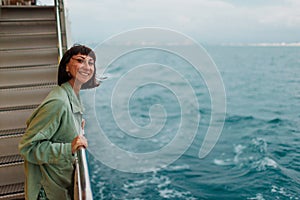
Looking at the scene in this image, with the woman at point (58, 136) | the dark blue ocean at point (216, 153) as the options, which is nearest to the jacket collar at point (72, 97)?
the woman at point (58, 136)

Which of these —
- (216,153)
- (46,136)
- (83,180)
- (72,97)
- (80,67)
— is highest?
(80,67)

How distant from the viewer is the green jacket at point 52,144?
3.07 ft

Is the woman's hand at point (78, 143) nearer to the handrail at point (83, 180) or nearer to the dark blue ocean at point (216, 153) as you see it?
the handrail at point (83, 180)

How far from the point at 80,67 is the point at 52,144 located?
0.94 ft

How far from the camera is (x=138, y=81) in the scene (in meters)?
14.4

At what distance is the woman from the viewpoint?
937 millimetres

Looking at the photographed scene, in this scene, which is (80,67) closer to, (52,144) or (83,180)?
(52,144)

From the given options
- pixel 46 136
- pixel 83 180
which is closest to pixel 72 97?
pixel 46 136

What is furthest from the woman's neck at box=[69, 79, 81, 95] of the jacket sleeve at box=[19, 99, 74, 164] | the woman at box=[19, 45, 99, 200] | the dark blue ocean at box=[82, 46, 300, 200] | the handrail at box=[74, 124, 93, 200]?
the dark blue ocean at box=[82, 46, 300, 200]

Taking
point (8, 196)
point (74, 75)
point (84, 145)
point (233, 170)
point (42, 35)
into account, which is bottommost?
point (233, 170)

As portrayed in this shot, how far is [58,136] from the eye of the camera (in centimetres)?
99

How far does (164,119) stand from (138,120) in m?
0.97

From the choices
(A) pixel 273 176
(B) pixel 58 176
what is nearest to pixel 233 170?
(A) pixel 273 176

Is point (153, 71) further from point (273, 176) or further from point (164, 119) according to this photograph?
point (273, 176)
